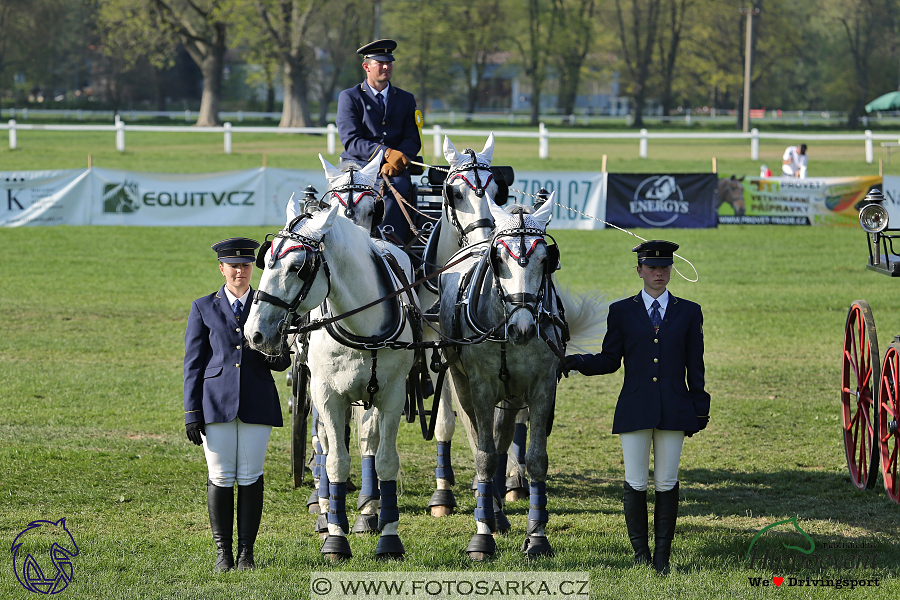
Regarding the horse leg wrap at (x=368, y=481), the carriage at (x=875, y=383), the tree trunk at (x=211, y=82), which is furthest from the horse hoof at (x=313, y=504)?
the tree trunk at (x=211, y=82)

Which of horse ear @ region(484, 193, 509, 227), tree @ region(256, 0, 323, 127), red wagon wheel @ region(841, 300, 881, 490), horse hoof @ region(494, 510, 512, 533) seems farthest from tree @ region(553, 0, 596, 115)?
horse hoof @ region(494, 510, 512, 533)

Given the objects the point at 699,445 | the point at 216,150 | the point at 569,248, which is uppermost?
the point at 216,150

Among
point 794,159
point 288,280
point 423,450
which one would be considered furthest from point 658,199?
point 288,280

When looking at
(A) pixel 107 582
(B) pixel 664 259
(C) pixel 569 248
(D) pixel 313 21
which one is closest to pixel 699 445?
(B) pixel 664 259

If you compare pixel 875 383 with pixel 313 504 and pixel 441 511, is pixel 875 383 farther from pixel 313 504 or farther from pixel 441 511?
pixel 313 504

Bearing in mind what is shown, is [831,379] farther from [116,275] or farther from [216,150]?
[216,150]

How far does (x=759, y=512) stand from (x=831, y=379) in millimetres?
4722

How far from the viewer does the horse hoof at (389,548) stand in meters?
5.76

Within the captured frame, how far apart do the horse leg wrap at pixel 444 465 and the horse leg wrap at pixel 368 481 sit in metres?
0.83

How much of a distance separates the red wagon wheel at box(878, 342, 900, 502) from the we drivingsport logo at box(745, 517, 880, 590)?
21.7 inches

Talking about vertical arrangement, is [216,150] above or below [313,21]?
below

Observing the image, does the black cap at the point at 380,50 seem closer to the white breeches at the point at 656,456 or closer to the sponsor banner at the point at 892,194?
the white breeches at the point at 656,456

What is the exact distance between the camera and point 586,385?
37.9 feet

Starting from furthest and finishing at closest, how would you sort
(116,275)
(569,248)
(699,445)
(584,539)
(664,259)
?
1. (569,248)
2. (116,275)
3. (699,445)
4. (584,539)
5. (664,259)
